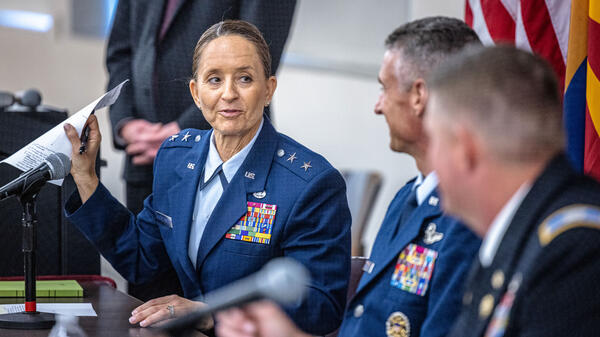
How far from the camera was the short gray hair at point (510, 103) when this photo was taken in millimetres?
1020

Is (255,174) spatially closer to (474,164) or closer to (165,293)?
(165,293)

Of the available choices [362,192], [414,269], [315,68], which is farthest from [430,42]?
[315,68]

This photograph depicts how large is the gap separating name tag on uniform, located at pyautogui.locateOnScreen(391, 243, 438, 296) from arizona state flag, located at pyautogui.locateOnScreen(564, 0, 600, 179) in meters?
0.82

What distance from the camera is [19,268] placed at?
7.45ft

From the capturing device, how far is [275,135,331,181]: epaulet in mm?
1779

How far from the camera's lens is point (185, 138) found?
1.94 m

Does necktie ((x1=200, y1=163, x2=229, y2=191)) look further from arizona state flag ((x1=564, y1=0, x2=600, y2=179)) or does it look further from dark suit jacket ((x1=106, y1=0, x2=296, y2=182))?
arizona state flag ((x1=564, y1=0, x2=600, y2=179))

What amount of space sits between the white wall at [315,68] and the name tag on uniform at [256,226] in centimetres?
358

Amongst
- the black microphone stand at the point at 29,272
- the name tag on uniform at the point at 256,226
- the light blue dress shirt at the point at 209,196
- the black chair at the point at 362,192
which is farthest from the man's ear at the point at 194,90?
the black chair at the point at 362,192

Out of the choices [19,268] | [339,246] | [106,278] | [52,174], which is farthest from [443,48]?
[19,268]

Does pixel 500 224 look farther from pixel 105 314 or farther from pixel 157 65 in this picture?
pixel 157 65

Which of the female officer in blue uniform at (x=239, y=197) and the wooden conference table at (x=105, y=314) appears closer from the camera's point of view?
the wooden conference table at (x=105, y=314)

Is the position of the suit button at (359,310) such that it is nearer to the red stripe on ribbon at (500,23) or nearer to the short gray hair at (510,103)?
the short gray hair at (510,103)

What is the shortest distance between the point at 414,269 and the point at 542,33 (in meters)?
1.25
